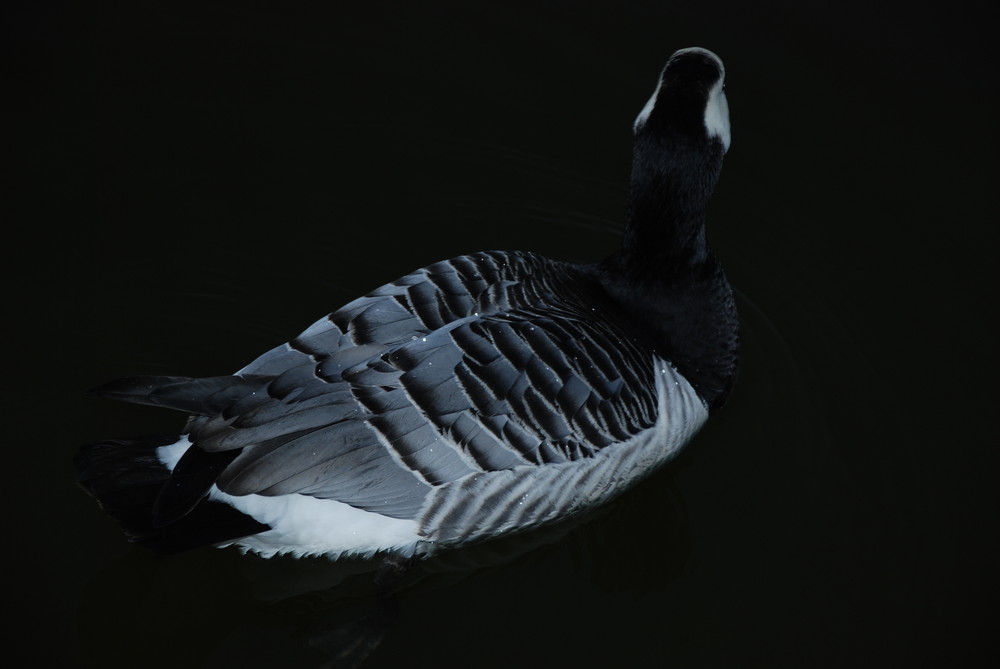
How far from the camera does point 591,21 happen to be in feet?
22.5

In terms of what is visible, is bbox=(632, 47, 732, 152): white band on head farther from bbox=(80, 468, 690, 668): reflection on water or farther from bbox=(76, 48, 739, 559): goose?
bbox=(80, 468, 690, 668): reflection on water

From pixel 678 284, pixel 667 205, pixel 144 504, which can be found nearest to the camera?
pixel 144 504

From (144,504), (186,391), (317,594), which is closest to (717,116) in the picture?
(186,391)

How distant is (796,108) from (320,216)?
3060mm

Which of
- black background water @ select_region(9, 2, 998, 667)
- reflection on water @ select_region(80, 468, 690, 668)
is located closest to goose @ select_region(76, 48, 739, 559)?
reflection on water @ select_region(80, 468, 690, 668)

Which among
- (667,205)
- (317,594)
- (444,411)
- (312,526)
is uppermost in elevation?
(667,205)

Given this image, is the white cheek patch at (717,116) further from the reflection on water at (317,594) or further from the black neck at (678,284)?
the reflection on water at (317,594)

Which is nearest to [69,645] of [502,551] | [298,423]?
[298,423]

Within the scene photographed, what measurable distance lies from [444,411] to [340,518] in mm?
605

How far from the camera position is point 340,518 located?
13.4ft

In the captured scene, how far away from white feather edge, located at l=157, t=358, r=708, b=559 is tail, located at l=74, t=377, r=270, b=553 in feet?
0.17

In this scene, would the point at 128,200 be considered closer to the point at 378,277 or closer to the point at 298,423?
the point at 378,277

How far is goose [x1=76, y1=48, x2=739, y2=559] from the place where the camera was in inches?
155

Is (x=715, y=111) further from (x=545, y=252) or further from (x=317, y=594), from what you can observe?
(x=317, y=594)
